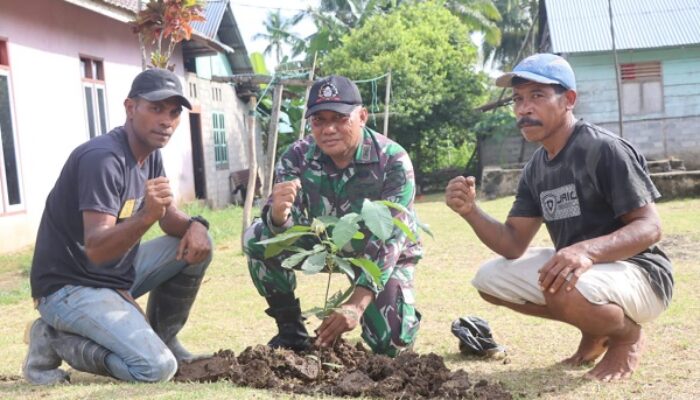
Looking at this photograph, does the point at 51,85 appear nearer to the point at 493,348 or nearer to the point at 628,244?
the point at 493,348

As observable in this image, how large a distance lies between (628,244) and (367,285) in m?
1.12

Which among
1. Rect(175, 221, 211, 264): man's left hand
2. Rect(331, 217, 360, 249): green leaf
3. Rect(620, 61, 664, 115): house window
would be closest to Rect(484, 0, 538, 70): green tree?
Rect(620, 61, 664, 115): house window

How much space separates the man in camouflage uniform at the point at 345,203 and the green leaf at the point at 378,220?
1.30 feet

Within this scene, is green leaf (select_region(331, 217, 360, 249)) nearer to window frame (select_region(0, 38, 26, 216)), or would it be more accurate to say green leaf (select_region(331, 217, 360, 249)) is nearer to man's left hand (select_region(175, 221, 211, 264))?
man's left hand (select_region(175, 221, 211, 264))

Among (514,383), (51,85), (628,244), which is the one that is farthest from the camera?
(51,85)

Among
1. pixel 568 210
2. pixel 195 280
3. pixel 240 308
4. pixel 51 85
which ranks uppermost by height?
pixel 51 85

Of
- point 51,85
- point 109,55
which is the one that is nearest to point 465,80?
point 109,55

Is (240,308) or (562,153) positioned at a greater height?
(562,153)

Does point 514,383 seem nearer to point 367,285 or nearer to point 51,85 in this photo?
point 367,285

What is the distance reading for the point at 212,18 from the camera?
57.4 feet

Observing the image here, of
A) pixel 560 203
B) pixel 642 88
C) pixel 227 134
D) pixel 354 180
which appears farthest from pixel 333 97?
pixel 642 88

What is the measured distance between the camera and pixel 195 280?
3.83 metres

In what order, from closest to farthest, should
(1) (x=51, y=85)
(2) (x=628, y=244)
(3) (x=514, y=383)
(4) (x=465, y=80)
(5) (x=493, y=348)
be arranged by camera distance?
(2) (x=628, y=244) < (3) (x=514, y=383) < (5) (x=493, y=348) < (1) (x=51, y=85) < (4) (x=465, y=80)

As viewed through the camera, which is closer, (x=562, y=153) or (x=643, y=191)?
(x=643, y=191)
